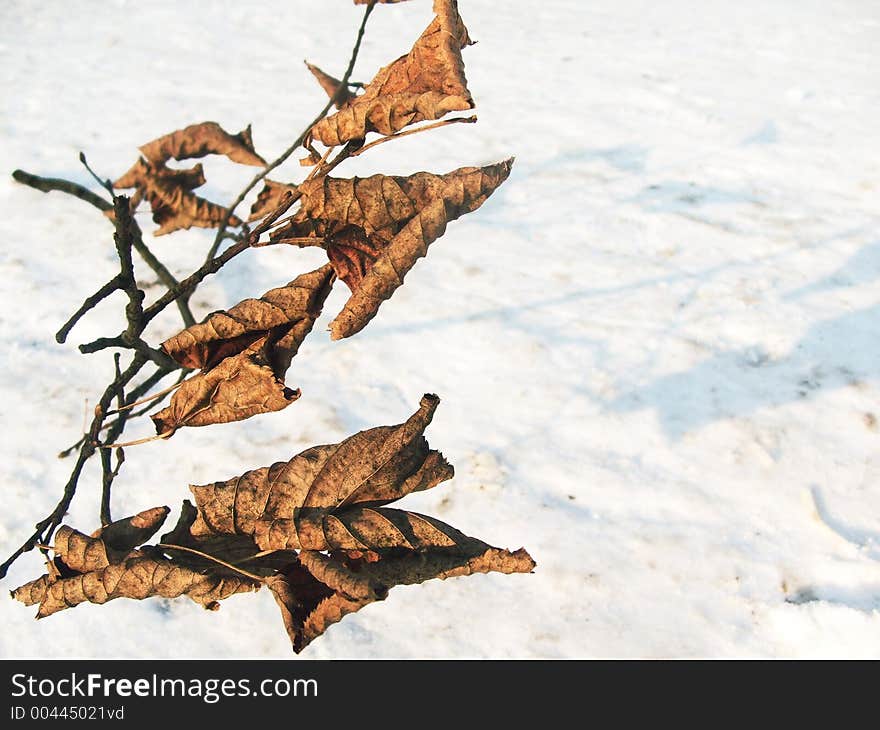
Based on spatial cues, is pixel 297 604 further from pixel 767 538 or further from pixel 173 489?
pixel 767 538

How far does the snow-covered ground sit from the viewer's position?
166cm

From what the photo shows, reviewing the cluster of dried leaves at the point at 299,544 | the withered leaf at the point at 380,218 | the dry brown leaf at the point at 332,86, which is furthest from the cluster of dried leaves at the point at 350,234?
the dry brown leaf at the point at 332,86

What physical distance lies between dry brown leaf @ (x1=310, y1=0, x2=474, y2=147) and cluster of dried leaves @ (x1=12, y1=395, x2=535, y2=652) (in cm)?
32

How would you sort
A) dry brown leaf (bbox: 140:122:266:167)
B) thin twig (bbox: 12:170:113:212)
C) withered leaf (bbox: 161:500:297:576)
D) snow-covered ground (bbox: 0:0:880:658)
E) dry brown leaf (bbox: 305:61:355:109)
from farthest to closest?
1. snow-covered ground (bbox: 0:0:880:658)
2. dry brown leaf (bbox: 140:122:266:167)
3. dry brown leaf (bbox: 305:61:355:109)
4. thin twig (bbox: 12:170:113:212)
5. withered leaf (bbox: 161:500:297:576)

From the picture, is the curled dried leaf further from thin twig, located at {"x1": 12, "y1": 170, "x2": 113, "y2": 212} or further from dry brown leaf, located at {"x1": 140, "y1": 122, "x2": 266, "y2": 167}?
dry brown leaf, located at {"x1": 140, "y1": 122, "x2": 266, "y2": 167}

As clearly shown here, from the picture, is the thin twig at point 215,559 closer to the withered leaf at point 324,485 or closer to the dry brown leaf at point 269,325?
the withered leaf at point 324,485

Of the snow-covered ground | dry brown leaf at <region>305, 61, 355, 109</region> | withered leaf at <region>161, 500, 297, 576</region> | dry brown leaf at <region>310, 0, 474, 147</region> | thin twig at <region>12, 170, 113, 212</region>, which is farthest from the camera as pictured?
the snow-covered ground

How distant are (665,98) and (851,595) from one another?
9.23ft

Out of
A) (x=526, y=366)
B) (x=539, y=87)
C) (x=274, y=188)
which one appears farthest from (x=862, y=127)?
(x=274, y=188)

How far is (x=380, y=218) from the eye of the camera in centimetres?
93

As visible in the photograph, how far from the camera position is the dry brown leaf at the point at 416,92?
0.87 m

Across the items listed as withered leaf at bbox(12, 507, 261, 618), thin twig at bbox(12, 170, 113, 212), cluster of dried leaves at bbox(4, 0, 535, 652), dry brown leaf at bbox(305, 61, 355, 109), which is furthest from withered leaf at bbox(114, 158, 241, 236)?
withered leaf at bbox(12, 507, 261, 618)

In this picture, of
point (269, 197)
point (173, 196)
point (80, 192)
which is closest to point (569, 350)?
point (269, 197)

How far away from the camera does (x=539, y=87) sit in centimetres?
404
